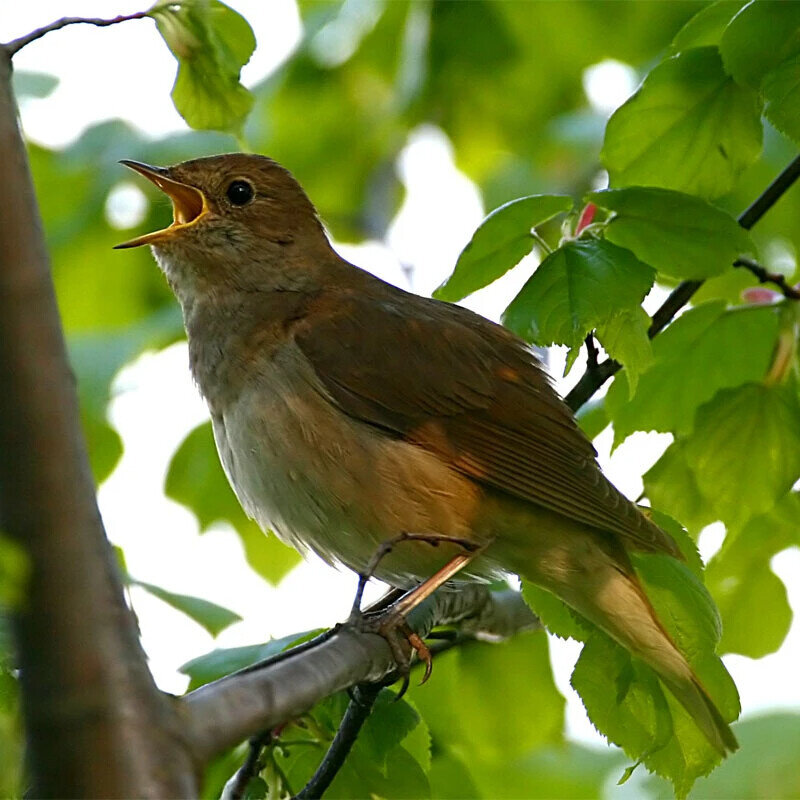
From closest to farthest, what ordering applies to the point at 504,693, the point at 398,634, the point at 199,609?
the point at 398,634
the point at 199,609
the point at 504,693

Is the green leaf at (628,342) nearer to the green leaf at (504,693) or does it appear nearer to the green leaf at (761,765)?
the green leaf at (761,765)

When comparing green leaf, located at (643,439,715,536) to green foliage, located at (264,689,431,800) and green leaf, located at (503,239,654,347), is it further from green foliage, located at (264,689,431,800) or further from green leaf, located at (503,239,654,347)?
green foliage, located at (264,689,431,800)

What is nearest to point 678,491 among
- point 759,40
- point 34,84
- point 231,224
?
point 759,40

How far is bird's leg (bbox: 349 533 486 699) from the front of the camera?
113 inches

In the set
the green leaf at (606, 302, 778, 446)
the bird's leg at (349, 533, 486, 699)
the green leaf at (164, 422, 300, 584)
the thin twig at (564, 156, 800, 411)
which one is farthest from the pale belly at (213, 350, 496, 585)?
the green leaf at (164, 422, 300, 584)

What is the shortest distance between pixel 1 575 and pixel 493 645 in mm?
3116

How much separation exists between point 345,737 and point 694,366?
1513mm

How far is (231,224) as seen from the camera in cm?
472

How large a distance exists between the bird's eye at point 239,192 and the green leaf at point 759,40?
81.7 inches

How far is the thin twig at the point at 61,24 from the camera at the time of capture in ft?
7.45

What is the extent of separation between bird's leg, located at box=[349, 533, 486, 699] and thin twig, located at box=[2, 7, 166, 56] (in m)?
1.23

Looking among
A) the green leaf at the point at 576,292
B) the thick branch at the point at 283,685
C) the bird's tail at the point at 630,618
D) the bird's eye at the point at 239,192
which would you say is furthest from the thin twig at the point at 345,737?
the bird's eye at the point at 239,192

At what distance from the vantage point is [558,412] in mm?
3990

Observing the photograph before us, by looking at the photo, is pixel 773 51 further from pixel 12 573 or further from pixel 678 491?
pixel 12 573
